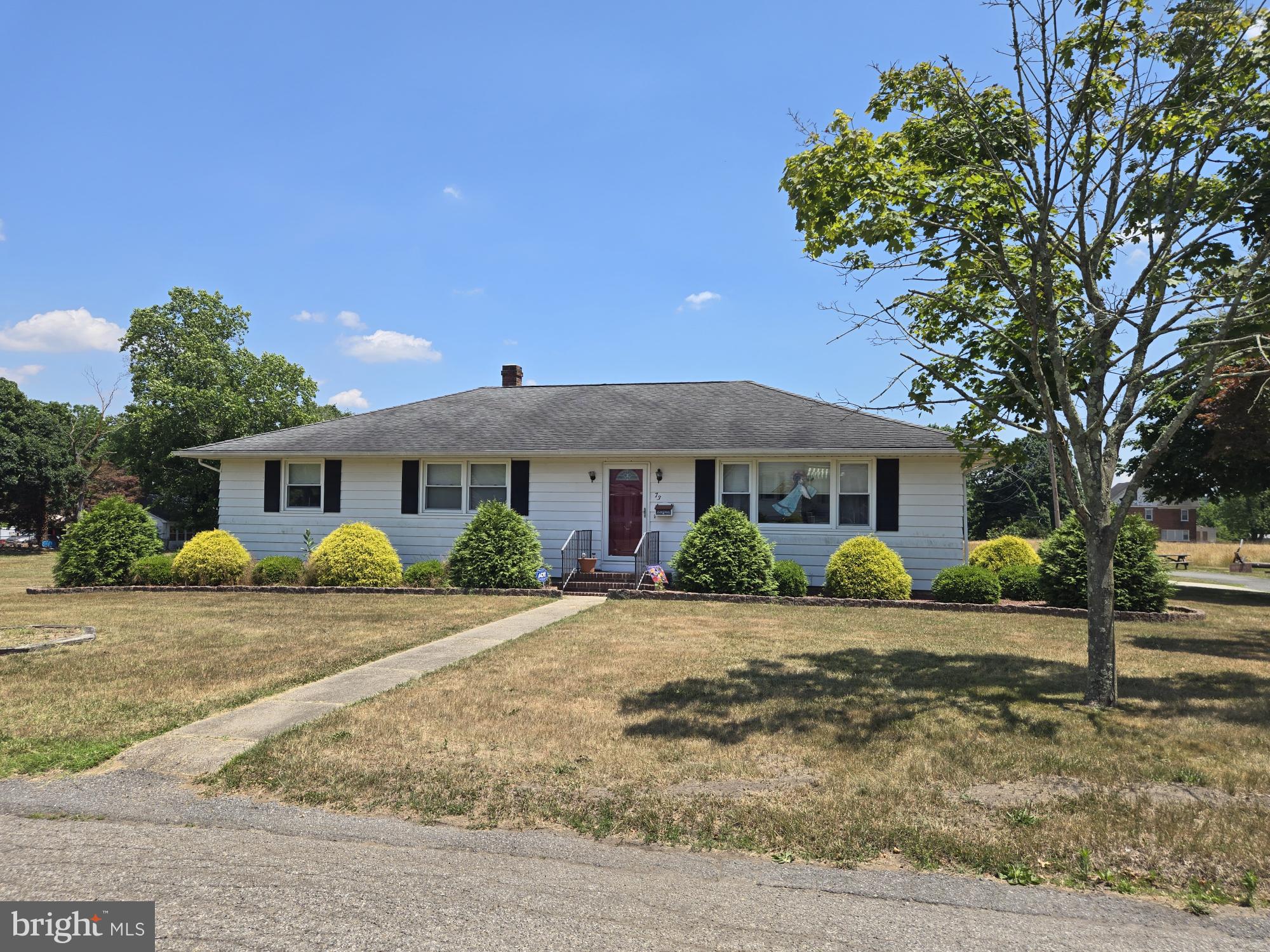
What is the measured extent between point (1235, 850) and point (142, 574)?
58.0 feet

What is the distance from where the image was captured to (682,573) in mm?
14492

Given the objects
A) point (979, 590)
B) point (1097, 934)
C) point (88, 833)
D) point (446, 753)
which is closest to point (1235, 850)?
point (1097, 934)

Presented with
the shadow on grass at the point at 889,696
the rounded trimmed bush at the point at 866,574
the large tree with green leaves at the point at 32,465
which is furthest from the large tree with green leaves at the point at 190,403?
the shadow on grass at the point at 889,696

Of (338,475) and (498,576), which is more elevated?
(338,475)

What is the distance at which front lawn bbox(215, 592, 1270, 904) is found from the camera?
4.05 meters

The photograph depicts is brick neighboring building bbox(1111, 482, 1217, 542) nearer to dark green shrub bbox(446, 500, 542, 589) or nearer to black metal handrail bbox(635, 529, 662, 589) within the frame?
black metal handrail bbox(635, 529, 662, 589)

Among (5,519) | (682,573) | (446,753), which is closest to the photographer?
(446,753)

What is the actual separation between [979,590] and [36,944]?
43.6ft

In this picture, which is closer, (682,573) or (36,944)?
(36,944)

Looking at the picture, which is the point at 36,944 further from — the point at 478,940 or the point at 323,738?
the point at 323,738

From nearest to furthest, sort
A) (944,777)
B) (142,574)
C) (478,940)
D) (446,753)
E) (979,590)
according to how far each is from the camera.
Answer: (478,940), (944,777), (446,753), (979,590), (142,574)

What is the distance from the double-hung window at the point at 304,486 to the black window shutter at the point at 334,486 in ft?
1.08

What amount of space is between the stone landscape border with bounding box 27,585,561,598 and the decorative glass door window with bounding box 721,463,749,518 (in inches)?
165

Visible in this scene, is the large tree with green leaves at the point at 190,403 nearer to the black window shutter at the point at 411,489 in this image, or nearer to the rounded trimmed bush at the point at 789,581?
the black window shutter at the point at 411,489
